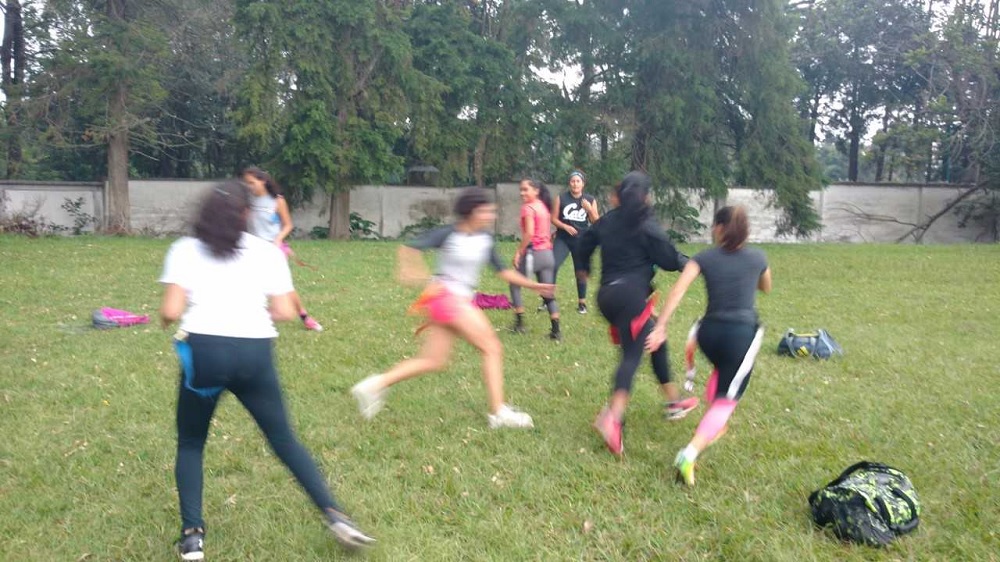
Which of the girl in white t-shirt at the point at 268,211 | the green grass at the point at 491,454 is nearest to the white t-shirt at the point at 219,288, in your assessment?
the green grass at the point at 491,454

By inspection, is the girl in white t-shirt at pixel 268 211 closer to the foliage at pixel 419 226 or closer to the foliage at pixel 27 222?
the foliage at pixel 27 222

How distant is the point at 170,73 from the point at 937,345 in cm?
2442

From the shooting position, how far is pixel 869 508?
12.5 ft

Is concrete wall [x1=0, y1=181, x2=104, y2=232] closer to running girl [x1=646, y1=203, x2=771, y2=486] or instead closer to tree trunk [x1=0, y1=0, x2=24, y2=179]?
tree trunk [x1=0, y1=0, x2=24, y2=179]

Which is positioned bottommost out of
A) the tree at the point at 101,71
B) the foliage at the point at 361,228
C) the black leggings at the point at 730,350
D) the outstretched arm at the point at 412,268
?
the foliage at the point at 361,228

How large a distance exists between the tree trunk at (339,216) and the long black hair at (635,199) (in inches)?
839

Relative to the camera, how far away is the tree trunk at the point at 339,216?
84.5ft

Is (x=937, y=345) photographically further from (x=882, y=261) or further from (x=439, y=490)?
(x=882, y=261)

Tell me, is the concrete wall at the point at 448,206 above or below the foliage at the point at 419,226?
above

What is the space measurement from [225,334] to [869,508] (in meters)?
3.06

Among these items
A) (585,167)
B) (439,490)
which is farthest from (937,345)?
(585,167)

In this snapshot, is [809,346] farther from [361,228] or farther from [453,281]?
[361,228]

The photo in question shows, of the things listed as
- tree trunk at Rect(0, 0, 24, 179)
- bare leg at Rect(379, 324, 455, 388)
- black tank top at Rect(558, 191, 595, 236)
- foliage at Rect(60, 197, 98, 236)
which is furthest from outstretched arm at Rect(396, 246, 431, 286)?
tree trunk at Rect(0, 0, 24, 179)

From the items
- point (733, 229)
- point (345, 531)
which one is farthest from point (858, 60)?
point (345, 531)
